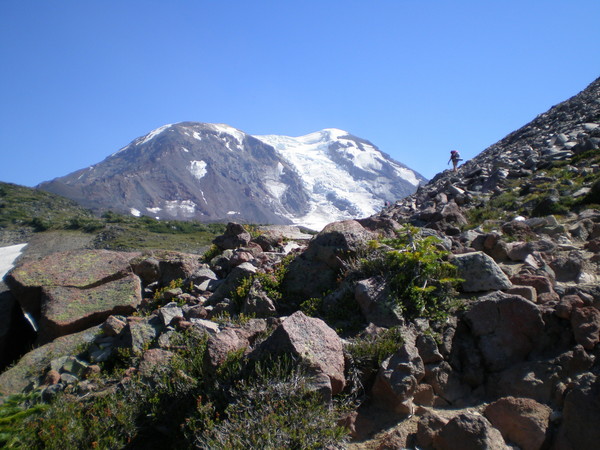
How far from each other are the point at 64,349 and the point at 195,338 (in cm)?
266

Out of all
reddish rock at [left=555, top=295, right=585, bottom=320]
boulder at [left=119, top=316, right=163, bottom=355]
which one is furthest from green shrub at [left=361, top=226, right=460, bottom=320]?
boulder at [left=119, top=316, right=163, bottom=355]

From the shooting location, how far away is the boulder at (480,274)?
196 inches

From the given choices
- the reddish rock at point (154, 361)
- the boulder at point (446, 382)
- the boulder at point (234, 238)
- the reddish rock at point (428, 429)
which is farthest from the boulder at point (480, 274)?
the boulder at point (234, 238)

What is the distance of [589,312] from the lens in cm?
395

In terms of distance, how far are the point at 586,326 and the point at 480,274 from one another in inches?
53.5

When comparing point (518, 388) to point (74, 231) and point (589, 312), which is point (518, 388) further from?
point (74, 231)

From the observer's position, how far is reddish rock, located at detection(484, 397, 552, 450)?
3.06m

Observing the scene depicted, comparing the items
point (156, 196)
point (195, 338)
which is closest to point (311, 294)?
point (195, 338)

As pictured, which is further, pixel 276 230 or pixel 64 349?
pixel 276 230

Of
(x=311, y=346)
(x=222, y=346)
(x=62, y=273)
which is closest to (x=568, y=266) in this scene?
(x=311, y=346)

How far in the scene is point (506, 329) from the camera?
13.9 feet

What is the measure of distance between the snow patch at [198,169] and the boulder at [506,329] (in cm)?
17644

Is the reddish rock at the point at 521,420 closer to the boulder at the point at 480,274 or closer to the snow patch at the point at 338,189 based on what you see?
the boulder at the point at 480,274

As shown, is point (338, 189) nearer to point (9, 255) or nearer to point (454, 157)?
point (9, 255)
